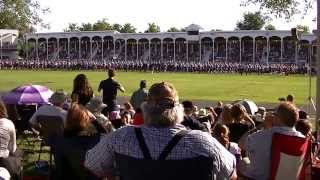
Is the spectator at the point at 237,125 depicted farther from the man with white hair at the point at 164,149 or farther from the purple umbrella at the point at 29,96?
the purple umbrella at the point at 29,96

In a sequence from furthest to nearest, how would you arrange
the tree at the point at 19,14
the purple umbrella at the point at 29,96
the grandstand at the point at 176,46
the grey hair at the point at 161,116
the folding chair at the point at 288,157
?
the grandstand at the point at 176,46 → the tree at the point at 19,14 → the purple umbrella at the point at 29,96 → the folding chair at the point at 288,157 → the grey hair at the point at 161,116

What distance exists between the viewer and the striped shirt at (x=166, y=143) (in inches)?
162

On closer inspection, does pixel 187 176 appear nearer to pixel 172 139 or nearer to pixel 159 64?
pixel 172 139

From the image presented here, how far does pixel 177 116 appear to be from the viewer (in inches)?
167

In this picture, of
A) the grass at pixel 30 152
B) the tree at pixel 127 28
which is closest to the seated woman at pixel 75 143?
the grass at pixel 30 152

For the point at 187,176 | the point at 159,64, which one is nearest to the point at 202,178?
the point at 187,176

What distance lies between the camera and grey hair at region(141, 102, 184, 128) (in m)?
4.21

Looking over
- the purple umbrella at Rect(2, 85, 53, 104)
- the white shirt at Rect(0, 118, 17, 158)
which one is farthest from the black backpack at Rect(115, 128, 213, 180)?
the purple umbrella at Rect(2, 85, 53, 104)

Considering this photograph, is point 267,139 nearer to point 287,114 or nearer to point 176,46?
point 287,114

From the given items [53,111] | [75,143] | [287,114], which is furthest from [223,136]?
[53,111]

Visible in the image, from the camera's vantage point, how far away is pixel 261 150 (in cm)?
639

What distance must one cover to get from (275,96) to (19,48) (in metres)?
88.0

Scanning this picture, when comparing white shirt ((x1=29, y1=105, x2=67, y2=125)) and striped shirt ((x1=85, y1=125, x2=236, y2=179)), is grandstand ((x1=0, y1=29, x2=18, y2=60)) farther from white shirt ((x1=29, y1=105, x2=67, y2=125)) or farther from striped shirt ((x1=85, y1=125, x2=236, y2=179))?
striped shirt ((x1=85, y1=125, x2=236, y2=179))

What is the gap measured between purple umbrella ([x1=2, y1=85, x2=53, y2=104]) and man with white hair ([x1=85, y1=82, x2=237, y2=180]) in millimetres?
10269
